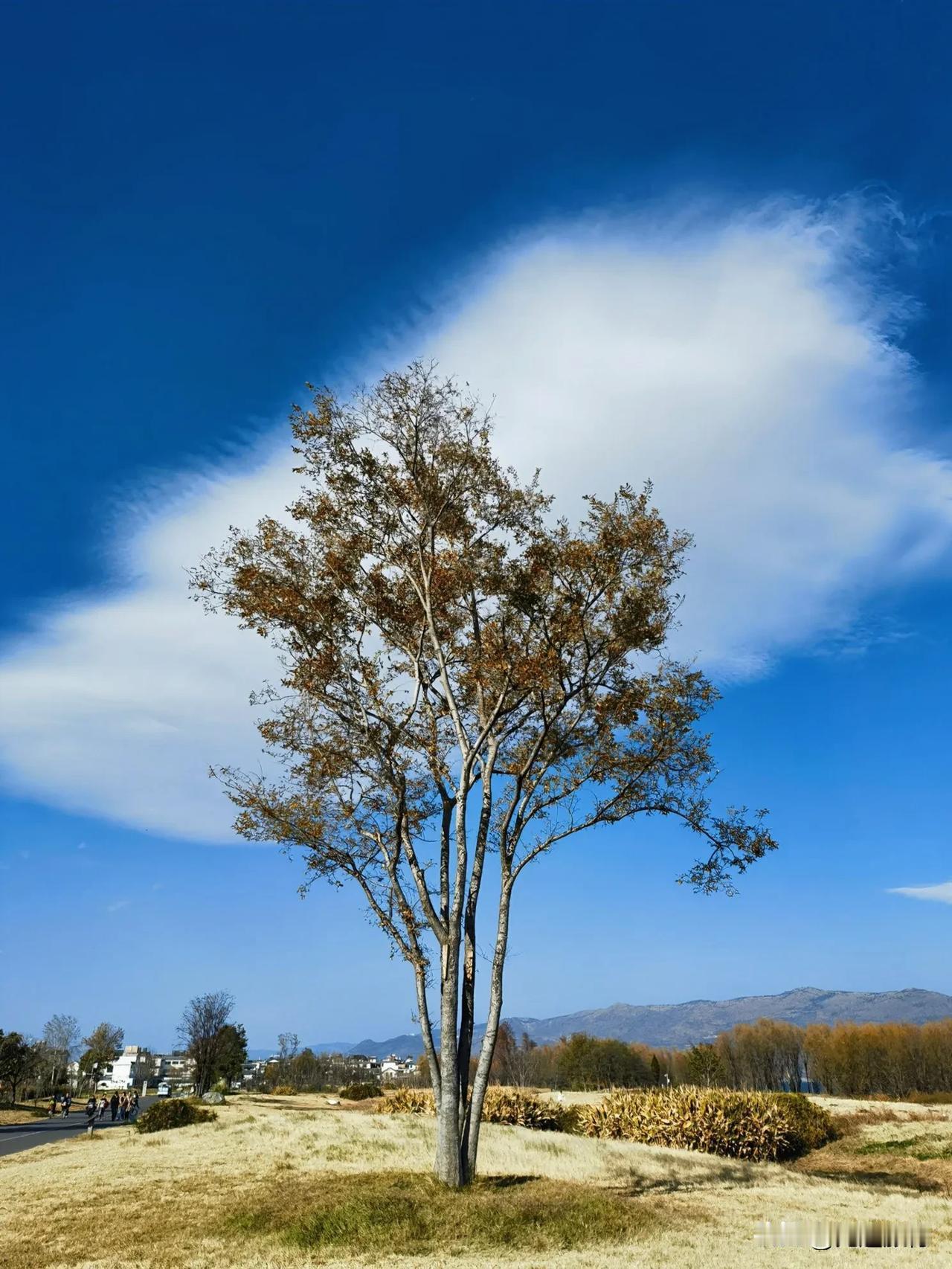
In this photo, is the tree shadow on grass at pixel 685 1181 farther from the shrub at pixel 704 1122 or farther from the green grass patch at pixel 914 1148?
the green grass patch at pixel 914 1148

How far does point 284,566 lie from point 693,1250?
37.4 ft

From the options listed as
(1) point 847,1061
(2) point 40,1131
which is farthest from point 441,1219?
(1) point 847,1061

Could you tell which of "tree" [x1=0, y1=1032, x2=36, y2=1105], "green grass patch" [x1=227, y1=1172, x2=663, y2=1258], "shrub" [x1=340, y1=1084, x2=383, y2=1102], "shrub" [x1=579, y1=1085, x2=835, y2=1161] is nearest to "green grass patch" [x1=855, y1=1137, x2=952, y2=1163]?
"shrub" [x1=579, y1=1085, x2=835, y2=1161]

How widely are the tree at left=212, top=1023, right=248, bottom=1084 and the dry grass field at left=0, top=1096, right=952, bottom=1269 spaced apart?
3927 centimetres

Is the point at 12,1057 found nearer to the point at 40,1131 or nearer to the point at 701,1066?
the point at 40,1131

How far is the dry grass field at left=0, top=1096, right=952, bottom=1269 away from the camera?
348 inches

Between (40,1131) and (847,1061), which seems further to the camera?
(847,1061)

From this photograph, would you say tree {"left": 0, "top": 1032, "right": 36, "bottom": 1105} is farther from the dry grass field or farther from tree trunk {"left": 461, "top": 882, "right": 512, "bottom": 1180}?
tree trunk {"left": 461, "top": 882, "right": 512, "bottom": 1180}

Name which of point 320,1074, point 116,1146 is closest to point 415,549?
point 116,1146

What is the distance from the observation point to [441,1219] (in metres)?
9.93

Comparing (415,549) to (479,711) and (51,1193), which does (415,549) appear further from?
(51,1193)

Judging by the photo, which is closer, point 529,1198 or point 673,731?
point 529,1198

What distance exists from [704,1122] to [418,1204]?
12565 mm

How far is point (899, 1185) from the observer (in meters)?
15.5
